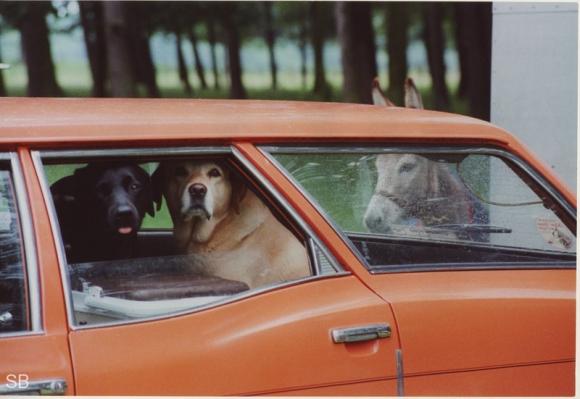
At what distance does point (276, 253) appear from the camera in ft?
10.0

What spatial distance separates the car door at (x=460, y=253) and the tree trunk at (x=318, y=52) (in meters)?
19.9

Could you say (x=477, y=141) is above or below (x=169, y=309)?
above

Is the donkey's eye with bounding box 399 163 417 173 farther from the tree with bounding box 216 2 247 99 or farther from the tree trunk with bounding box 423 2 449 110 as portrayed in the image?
the tree with bounding box 216 2 247 99

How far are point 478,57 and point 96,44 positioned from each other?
10356 millimetres

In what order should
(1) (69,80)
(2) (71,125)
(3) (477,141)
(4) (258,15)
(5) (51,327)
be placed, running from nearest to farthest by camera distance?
1. (5) (51,327)
2. (2) (71,125)
3. (3) (477,141)
4. (4) (258,15)
5. (1) (69,80)

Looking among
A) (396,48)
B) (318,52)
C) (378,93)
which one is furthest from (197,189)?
(318,52)

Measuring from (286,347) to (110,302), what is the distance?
0.54 m

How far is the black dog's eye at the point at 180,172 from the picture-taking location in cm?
300

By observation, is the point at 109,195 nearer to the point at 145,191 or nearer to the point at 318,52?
the point at 145,191

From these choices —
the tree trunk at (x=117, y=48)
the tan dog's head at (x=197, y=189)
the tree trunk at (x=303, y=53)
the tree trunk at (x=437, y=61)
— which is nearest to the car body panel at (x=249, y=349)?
the tan dog's head at (x=197, y=189)

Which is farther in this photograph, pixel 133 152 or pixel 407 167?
pixel 407 167

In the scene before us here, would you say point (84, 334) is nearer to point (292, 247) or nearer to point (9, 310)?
point (9, 310)

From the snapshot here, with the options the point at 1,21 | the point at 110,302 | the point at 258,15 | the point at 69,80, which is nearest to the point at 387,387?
the point at 110,302

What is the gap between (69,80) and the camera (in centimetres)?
3111
